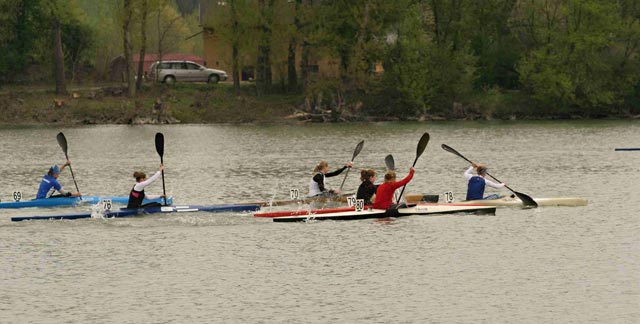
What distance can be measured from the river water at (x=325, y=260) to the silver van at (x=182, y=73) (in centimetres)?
4229

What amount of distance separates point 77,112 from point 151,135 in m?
12.7

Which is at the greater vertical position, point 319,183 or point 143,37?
point 143,37

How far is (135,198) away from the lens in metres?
35.0

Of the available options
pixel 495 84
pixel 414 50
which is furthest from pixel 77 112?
pixel 495 84

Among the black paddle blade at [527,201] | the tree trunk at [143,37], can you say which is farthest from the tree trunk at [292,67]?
the black paddle blade at [527,201]

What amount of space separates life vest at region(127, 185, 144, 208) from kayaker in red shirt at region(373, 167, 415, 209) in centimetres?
656

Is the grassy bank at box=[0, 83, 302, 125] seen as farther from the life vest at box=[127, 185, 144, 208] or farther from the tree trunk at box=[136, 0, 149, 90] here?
the life vest at box=[127, 185, 144, 208]

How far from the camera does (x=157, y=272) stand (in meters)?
28.5

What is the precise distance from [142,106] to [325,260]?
59.1 m

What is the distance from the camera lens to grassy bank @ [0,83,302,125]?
8600 centimetres

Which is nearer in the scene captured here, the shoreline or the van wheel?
the shoreline

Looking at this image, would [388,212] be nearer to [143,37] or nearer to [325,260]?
[325,260]

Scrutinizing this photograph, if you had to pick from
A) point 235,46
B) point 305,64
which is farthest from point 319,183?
point 305,64

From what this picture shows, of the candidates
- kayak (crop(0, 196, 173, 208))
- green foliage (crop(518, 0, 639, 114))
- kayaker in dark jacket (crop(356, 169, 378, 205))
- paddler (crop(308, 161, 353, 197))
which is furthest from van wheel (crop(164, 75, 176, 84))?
kayaker in dark jacket (crop(356, 169, 378, 205))
